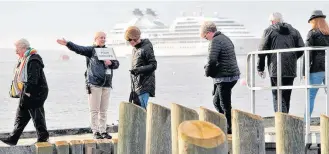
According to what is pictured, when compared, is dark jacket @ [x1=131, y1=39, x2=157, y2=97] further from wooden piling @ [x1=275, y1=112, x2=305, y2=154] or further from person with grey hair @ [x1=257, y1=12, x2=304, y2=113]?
wooden piling @ [x1=275, y1=112, x2=305, y2=154]

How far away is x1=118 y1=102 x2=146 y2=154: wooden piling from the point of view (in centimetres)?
782

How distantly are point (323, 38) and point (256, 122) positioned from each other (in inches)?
147

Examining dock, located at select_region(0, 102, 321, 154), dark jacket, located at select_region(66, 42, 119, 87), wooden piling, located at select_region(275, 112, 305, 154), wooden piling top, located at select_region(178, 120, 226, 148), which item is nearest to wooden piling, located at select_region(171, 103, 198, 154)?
dock, located at select_region(0, 102, 321, 154)

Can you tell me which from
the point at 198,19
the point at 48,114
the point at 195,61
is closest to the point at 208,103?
the point at 48,114

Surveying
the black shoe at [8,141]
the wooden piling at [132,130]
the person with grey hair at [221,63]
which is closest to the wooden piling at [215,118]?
the wooden piling at [132,130]

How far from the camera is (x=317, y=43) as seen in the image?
11.1 metres

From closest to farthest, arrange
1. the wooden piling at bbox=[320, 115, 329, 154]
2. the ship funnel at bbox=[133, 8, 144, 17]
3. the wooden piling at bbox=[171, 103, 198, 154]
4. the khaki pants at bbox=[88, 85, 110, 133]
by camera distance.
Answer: the wooden piling at bbox=[320, 115, 329, 154] < the wooden piling at bbox=[171, 103, 198, 154] < the khaki pants at bbox=[88, 85, 110, 133] < the ship funnel at bbox=[133, 8, 144, 17]

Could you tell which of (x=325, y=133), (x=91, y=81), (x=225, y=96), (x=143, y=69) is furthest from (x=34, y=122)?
(x=325, y=133)

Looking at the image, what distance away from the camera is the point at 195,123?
19.8 ft

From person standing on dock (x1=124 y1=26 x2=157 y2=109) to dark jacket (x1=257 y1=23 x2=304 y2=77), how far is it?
4.26 feet

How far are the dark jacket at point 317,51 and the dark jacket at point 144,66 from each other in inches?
71.3

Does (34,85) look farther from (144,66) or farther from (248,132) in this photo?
(248,132)

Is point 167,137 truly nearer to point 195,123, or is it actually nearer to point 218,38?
point 195,123

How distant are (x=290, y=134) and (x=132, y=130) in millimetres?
1289
